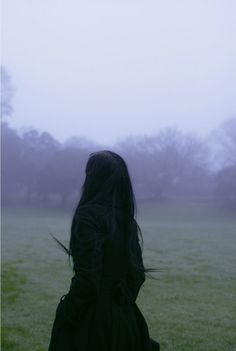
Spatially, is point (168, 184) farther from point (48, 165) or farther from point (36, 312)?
point (36, 312)

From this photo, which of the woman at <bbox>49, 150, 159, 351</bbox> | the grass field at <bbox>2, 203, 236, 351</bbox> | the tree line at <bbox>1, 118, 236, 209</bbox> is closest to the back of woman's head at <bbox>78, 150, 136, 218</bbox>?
Result: the woman at <bbox>49, 150, 159, 351</bbox>

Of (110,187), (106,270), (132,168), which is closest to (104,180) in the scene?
(110,187)

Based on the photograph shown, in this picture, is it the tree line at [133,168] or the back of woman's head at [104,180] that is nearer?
the back of woman's head at [104,180]

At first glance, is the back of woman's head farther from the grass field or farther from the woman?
the grass field

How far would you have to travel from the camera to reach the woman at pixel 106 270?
179 cm

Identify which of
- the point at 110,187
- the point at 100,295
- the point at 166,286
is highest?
the point at 110,187

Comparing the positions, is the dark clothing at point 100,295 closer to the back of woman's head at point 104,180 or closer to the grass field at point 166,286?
the back of woman's head at point 104,180

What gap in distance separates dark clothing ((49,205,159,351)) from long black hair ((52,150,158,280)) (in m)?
0.03

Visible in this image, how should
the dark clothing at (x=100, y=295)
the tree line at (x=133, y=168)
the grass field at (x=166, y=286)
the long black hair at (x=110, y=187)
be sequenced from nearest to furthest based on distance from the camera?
the dark clothing at (x=100, y=295) < the long black hair at (x=110, y=187) < the grass field at (x=166, y=286) < the tree line at (x=133, y=168)

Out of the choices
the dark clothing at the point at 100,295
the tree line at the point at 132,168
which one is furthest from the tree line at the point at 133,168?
the dark clothing at the point at 100,295

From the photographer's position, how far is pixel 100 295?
6.13 feet

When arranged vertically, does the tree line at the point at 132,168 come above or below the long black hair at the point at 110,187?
above

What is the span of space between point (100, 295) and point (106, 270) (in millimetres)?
108

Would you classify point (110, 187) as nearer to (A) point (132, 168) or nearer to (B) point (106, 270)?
(B) point (106, 270)
